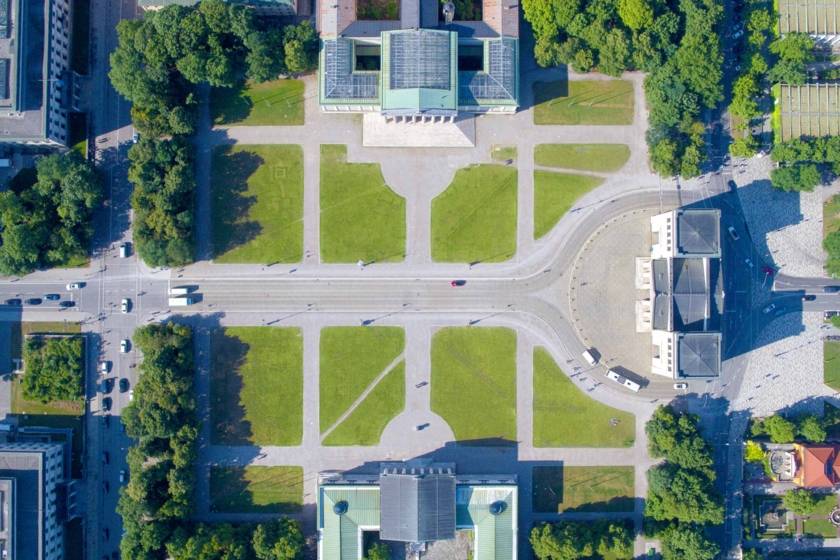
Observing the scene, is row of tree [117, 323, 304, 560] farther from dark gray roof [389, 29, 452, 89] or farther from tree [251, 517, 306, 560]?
dark gray roof [389, 29, 452, 89]

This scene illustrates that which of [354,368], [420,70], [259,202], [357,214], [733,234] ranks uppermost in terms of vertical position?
[420,70]

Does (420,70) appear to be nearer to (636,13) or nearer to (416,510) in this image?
(636,13)

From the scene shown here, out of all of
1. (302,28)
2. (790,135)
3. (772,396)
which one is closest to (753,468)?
(772,396)

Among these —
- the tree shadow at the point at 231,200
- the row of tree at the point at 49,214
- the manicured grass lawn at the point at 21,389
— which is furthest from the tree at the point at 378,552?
the row of tree at the point at 49,214

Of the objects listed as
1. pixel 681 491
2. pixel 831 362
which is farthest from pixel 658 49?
pixel 681 491

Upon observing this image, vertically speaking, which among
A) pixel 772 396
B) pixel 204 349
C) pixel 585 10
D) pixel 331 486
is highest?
pixel 585 10

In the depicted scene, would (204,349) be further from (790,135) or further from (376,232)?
(790,135)
